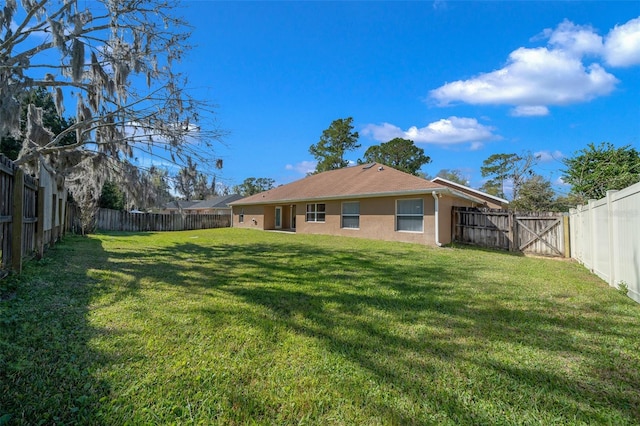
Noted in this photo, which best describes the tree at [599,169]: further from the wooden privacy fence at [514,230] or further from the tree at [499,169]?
the tree at [499,169]

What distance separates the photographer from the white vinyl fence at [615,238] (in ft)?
13.9

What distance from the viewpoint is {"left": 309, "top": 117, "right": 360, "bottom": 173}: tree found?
1309 inches

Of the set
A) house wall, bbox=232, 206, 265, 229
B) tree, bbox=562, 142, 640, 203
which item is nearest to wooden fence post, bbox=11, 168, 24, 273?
house wall, bbox=232, 206, 265, 229

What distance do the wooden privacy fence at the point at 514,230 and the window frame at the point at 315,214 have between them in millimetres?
6777

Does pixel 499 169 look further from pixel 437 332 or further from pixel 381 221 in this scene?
pixel 437 332

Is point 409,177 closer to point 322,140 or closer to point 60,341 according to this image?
point 60,341

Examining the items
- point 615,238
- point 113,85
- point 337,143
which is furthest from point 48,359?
point 337,143

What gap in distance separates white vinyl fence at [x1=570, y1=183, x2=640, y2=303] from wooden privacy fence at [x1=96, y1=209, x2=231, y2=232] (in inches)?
701

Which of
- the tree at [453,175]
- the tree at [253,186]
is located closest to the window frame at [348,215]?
the tree at [453,175]

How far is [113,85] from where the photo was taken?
675 centimetres

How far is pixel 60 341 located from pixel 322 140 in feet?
110

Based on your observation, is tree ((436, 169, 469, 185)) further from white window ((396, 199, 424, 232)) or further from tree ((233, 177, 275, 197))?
tree ((233, 177, 275, 197))

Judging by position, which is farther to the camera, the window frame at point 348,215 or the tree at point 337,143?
the tree at point 337,143

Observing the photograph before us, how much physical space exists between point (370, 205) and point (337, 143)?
2149 centimetres
